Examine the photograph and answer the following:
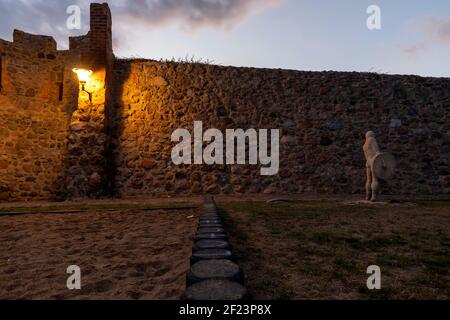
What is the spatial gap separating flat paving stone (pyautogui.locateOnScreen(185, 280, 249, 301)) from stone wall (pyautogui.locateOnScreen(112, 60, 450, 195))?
715 centimetres

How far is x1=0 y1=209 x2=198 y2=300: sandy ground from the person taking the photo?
2070 millimetres

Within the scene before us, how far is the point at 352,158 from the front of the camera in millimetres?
9320

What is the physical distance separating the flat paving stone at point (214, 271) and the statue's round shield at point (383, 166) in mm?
5726

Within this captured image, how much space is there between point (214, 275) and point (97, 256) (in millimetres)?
1518

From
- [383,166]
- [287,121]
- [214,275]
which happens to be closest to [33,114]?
[287,121]

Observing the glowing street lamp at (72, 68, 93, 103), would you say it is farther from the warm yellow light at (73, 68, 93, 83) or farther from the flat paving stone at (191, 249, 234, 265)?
the flat paving stone at (191, 249, 234, 265)

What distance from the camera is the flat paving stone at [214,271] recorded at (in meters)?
1.71

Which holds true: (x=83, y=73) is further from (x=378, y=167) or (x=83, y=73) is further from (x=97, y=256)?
(x=378, y=167)

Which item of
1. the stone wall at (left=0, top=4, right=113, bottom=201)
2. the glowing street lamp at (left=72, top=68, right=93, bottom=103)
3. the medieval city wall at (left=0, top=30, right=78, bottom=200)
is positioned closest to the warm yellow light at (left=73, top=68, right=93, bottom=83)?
the glowing street lamp at (left=72, top=68, right=93, bottom=103)

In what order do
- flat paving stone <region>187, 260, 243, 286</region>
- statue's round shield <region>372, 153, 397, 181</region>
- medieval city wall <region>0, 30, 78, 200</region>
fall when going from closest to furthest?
flat paving stone <region>187, 260, 243, 286</region>
statue's round shield <region>372, 153, 397, 181</region>
medieval city wall <region>0, 30, 78, 200</region>

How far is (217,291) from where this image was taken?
154 cm
